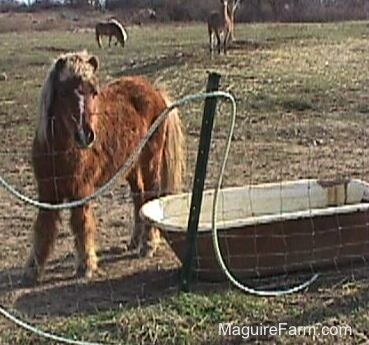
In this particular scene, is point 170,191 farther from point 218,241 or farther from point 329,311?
point 329,311

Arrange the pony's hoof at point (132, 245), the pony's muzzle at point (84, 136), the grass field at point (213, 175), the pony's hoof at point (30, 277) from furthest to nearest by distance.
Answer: the pony's hoof at point (132, 245) → the pony's hoof at point (30, 277) → the pony's muzzle at point (84, 136) → the grass field at point (213, 175)

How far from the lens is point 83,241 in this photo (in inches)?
221

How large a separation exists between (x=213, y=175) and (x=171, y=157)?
5.06 feet

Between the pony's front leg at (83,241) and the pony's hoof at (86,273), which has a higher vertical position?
the pony's front leg at (83,241)

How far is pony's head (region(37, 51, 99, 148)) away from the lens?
17.3 ft

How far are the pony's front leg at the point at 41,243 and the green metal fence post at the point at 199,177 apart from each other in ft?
3.06

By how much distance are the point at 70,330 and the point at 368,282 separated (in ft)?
5.74

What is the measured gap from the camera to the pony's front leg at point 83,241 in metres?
5.61

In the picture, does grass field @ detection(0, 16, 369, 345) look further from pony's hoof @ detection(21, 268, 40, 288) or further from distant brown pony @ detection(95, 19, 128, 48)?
distant brown pony @ detection(95, 19, 128, 48)

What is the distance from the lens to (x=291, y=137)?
10.1 metres

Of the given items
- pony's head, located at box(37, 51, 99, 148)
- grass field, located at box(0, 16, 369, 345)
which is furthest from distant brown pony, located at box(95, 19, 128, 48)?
pony's head, located at box(37, 51, 99, 148)

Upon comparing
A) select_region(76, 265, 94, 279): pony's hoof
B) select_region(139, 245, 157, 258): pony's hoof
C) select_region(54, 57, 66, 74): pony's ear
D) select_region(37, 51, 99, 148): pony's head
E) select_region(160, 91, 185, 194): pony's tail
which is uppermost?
select_region(54, 57, 66, 74): pony's ear

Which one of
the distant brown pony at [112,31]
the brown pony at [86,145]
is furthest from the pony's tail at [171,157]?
the distant brown pony at [112,31]

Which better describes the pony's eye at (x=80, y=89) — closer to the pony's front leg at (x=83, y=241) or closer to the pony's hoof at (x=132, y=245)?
the pony's front leg at (x=83, y=241)
